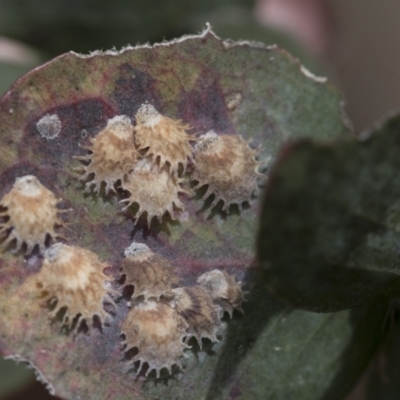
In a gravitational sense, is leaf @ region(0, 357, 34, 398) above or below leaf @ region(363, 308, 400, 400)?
below

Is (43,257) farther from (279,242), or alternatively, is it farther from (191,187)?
(279,242)

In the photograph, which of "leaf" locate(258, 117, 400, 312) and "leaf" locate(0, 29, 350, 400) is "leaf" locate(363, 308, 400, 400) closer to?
"leaf" locate(0, 29, 350, 400)

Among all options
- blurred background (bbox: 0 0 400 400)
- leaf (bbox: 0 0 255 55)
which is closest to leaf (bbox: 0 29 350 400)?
blurred background (bbox: 0 0 400 400)

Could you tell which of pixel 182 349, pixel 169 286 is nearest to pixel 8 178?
pixel 169 286

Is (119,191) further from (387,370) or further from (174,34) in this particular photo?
(174,34)

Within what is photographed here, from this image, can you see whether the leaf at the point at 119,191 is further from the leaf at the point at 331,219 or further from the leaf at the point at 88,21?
the leaf at the point at 88,21

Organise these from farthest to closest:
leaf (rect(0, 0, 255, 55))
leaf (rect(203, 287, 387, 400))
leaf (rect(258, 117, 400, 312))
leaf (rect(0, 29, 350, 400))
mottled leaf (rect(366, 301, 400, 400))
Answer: leaf (rect(0, 0, 255, 55)) < mottled leaf (rect(366, 301, 400, 400)) < leaf (rect(203, 287, 387, 400)) < leaf (rect(0, 29, 350, 400)) < leaf (rect(258, 117, 400, 312))
